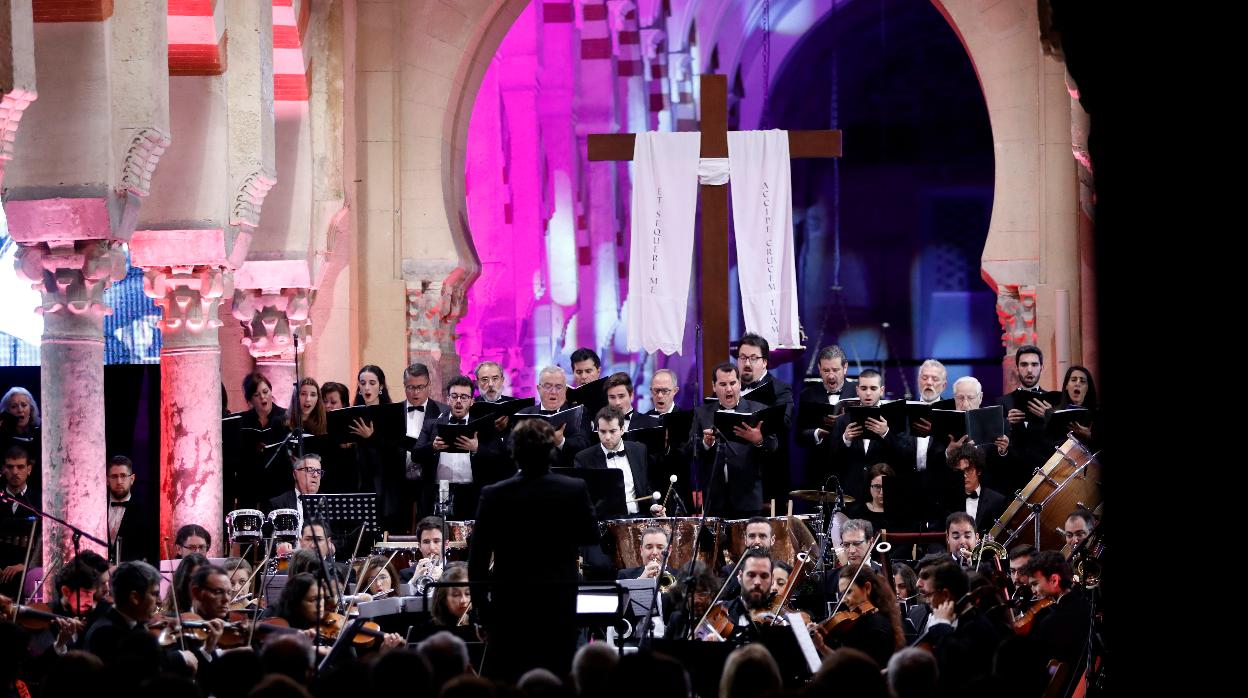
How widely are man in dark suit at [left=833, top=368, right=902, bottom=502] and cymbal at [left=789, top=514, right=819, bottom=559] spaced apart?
2.65ft

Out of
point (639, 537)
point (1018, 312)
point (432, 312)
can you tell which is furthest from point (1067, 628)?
point (432, 312)

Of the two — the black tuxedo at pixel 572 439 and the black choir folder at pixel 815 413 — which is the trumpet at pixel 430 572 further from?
the black choir folder at pixel 815 413

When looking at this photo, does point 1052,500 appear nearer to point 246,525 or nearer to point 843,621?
point 843,621

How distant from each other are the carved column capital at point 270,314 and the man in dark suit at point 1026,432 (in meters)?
5.67

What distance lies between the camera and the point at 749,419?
10078 mm

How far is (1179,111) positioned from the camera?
11.5ft

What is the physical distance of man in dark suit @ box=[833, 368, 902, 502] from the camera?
10883 mm

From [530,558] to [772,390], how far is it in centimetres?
457

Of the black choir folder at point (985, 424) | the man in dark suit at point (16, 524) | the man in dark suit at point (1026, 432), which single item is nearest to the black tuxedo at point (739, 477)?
the black choir folder at point (985, 424)

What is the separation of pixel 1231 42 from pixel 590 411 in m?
7.71

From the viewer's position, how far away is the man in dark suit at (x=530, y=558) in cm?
676

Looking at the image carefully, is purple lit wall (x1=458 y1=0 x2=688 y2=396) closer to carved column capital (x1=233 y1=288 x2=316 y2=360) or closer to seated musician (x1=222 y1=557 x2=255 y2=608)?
carved column capital (x1=233 y1=288 x2=316 y2=360)

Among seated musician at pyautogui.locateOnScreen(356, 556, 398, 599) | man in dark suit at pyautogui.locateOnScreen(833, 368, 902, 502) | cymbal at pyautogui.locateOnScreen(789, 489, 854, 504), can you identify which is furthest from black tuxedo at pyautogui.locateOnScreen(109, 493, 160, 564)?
man in dark suit at pyautogui.locateOnScreen(833, 368, 902, 502)

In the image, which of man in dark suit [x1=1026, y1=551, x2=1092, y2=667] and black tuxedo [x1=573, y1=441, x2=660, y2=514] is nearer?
man in dark suit [x1=1026, y1=551, x2=1092, y2=667]
